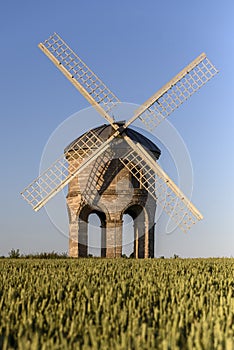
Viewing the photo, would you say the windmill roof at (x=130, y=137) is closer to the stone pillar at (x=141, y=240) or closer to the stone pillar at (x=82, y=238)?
the stone pillar at (x=141, y=240)

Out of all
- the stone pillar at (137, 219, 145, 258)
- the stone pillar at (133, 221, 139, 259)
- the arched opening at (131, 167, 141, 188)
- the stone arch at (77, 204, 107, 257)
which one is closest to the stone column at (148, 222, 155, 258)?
the stone pillar at (137, 219, 145, 258)

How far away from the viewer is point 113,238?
25406 millimetres

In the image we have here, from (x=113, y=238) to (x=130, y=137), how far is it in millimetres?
4595

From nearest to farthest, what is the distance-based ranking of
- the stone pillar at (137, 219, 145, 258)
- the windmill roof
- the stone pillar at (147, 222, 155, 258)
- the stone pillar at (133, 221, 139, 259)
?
the windmill roof → the stone pillar at (147, 222, 155, 258) → the stone pillar at (137, 219, 145, 258) → the stone pillar at (133, 221, 139, 259)

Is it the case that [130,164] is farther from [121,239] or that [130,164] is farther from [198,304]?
[198,304]

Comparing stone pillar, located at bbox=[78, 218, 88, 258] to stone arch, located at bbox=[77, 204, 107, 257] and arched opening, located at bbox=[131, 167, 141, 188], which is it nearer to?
stone arch, located at bbox=[77, 204, 107, 257]

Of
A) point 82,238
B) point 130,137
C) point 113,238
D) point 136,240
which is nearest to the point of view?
point 130,137

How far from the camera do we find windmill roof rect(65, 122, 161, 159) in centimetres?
2511

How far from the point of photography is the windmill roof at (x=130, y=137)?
82.4ft

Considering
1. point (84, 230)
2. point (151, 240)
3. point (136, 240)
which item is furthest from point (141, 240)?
point (84, 230)

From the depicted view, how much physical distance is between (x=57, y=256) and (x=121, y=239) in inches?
117

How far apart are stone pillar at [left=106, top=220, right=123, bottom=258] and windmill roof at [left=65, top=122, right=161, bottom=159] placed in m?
3.60

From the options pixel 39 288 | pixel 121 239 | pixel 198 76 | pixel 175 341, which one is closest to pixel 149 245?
pixel 121 239

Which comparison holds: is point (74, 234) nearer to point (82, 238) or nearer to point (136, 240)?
point (82, 238)
